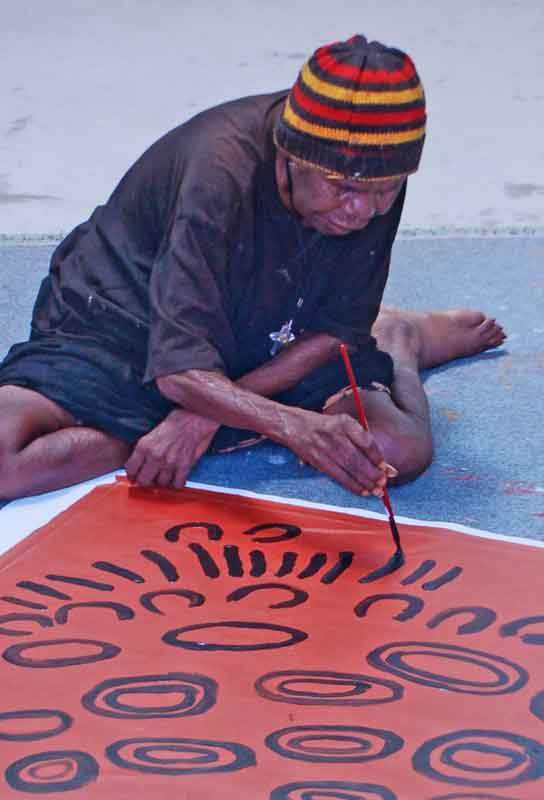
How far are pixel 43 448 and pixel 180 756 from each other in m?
0.78

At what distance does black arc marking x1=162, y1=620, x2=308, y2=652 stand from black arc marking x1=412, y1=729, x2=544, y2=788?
0.28m

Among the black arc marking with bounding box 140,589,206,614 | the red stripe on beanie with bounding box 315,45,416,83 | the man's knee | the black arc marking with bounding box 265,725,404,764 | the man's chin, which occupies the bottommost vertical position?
the black arc marking with bounding box 140,589,206,614

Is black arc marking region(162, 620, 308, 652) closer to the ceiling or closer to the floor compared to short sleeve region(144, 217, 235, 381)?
closer to the floor

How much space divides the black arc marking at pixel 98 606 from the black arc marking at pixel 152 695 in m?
0.17

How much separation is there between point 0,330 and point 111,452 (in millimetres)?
779

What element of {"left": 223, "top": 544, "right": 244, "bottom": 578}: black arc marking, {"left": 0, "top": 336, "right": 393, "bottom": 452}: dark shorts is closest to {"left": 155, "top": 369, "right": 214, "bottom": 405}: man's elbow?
{"left": 0, "top": 336, "right": 393, "bottom": 452}: dark shorts

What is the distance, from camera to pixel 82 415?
2.38 m

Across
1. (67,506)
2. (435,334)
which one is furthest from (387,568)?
(435,334)

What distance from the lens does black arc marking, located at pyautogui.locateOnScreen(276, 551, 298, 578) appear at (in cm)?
211

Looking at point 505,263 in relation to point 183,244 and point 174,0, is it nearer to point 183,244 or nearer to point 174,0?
point 183,244

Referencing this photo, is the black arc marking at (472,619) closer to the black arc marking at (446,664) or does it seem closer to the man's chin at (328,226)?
the black arc marking at (446,664)

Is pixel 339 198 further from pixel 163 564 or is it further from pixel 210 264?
pixel 163 564

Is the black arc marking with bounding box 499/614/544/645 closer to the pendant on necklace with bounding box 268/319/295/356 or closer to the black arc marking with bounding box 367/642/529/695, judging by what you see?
the black arc marking with bounding box 367/642/529/695

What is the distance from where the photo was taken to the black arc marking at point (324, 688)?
5.84ft
